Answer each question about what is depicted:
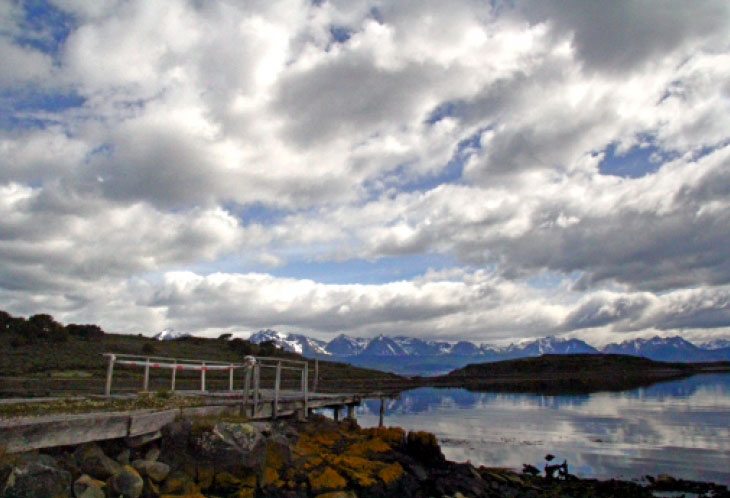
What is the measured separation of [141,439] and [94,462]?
5.45 ft

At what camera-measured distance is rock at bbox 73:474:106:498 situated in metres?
10.8

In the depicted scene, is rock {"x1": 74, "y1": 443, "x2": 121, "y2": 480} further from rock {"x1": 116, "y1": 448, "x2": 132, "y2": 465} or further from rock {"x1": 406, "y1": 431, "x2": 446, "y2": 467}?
rock {"x1": 406, "y1": 431, "x2": 446, "y2": 467}

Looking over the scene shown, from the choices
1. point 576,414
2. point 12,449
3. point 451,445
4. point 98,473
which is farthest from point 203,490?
point 576,414

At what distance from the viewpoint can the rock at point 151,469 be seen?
41.3ft

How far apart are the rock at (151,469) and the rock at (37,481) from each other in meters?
2.10

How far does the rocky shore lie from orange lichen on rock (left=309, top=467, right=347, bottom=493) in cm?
3

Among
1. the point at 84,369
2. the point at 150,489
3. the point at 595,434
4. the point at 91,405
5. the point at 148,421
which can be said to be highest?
the point at 84,369

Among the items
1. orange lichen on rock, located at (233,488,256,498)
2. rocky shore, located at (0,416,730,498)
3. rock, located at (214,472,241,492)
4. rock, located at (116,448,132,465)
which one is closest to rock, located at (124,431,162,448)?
rocky shore, located at (0,416,730,498)

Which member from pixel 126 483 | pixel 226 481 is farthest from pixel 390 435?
pixel 126 483

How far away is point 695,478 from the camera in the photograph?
2677 centimetres

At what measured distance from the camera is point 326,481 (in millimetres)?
15555

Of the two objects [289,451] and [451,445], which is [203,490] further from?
[451,445]

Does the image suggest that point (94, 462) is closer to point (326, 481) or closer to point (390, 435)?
point (326, 481)

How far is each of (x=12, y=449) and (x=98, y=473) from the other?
1941 mm
